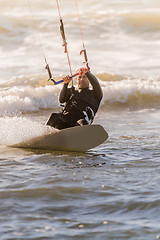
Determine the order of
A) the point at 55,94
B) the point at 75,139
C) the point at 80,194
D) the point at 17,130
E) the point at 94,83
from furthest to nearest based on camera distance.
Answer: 1. the point at 55,94
2. the point at 17,130
3. the point at 94,83
4. the point at 75,139
5. the point at 80,194

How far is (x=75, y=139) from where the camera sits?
7746 millimetres

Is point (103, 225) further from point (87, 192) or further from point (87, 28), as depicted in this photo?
point (87, 28)

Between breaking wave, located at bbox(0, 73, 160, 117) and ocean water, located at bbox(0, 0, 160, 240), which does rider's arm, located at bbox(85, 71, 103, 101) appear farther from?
breaking wave, located at bbox(0, 73, 160, 117)

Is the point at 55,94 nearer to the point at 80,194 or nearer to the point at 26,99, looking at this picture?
the point at 26,99

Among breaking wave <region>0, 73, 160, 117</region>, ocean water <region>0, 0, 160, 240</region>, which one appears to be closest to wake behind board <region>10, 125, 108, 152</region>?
ocean water <region>0, 0, 160, 240</region>

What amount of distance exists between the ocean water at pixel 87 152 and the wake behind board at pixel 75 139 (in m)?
0.16

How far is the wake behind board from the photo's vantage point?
770 cm

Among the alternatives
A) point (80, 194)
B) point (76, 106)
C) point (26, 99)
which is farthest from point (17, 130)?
point (26, 99)

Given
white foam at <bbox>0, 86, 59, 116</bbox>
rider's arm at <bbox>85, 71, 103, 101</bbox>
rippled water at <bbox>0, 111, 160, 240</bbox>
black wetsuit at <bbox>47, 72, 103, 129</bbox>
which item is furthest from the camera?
white foam at <bbox>0, 86, 59, 116</bbox>

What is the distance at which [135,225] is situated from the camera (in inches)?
163

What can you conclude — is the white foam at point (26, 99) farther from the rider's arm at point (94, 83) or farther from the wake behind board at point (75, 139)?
the rider's arm at point (94, 83)

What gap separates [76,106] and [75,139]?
0.65 m

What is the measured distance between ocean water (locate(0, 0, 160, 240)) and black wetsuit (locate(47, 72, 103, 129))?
10.8 inches

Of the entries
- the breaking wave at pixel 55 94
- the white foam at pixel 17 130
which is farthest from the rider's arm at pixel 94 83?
the breaking wave at pixel 55 94
